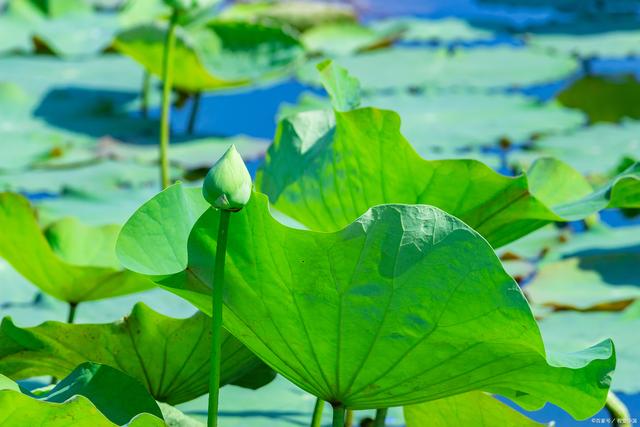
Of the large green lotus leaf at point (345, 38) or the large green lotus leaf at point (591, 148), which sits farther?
the large green lotus leaf at point (345, 38)

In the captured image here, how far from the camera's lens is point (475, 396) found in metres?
0.78

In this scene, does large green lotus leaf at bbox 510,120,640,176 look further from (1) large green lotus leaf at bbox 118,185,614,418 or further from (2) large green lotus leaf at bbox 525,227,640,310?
(1) large green lotus leaf at bbox 118,185,614,418

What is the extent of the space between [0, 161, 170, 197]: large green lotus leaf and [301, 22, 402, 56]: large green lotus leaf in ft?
3.53

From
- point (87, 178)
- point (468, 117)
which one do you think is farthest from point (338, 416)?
point (468, 117)

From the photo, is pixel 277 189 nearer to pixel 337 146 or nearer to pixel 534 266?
pixel 337 146

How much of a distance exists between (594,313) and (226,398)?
1.83 ft

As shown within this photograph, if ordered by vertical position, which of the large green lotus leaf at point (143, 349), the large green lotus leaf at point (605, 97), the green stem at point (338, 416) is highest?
the green stem at point (338, 416)

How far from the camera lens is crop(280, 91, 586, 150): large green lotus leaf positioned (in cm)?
209

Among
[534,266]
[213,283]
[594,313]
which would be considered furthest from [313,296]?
[534,266]

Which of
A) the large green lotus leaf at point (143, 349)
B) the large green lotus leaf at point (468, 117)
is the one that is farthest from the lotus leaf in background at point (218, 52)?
the large green lotus leaf at point (143, 349)

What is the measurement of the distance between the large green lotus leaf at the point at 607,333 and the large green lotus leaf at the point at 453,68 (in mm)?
1252

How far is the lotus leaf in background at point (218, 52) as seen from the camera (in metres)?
1.99

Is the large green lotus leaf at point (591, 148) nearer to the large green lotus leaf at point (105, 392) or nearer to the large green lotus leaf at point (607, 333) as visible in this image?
the large green lotus leaf at point (607, 333)

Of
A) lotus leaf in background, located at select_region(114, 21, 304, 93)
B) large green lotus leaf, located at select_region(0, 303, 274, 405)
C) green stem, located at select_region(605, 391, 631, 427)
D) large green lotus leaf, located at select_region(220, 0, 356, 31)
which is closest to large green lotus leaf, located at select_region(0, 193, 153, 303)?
large green lotus leaf, located at select_region(0, 303, 274, 405)
